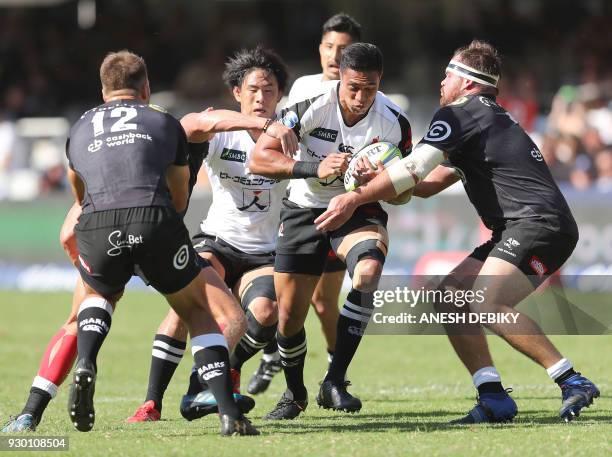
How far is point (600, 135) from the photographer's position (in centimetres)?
1888

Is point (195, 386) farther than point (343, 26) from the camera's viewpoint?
No

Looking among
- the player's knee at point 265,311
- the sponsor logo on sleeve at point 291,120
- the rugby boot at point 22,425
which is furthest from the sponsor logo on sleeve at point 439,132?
the rugby boot at point 22,425

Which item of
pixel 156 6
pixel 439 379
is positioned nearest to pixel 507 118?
pixel 439 379

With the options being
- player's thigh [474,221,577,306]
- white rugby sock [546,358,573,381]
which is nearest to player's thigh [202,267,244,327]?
player's thigh [474,221,577,306]

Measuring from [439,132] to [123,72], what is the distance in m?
2.09

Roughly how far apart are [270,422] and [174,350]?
2.91ft

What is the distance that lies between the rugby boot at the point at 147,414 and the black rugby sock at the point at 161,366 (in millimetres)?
39

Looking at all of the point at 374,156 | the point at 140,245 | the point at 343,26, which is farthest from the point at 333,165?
the point at 343,26

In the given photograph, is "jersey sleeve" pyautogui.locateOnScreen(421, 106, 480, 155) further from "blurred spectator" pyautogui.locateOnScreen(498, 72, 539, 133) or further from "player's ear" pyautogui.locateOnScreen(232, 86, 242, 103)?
"blurred spectator" pyautogui.locateOnScreen(498, 72, 539, 133)

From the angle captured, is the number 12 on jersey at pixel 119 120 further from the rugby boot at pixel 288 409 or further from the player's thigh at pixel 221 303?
the rugby boot at pixel 288 409

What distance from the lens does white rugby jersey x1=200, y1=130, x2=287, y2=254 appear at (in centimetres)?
905

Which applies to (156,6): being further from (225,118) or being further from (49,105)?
(225,118)

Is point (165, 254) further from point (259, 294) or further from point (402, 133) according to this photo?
point (402, 133)

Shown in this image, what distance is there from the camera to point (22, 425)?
7.21 meters
